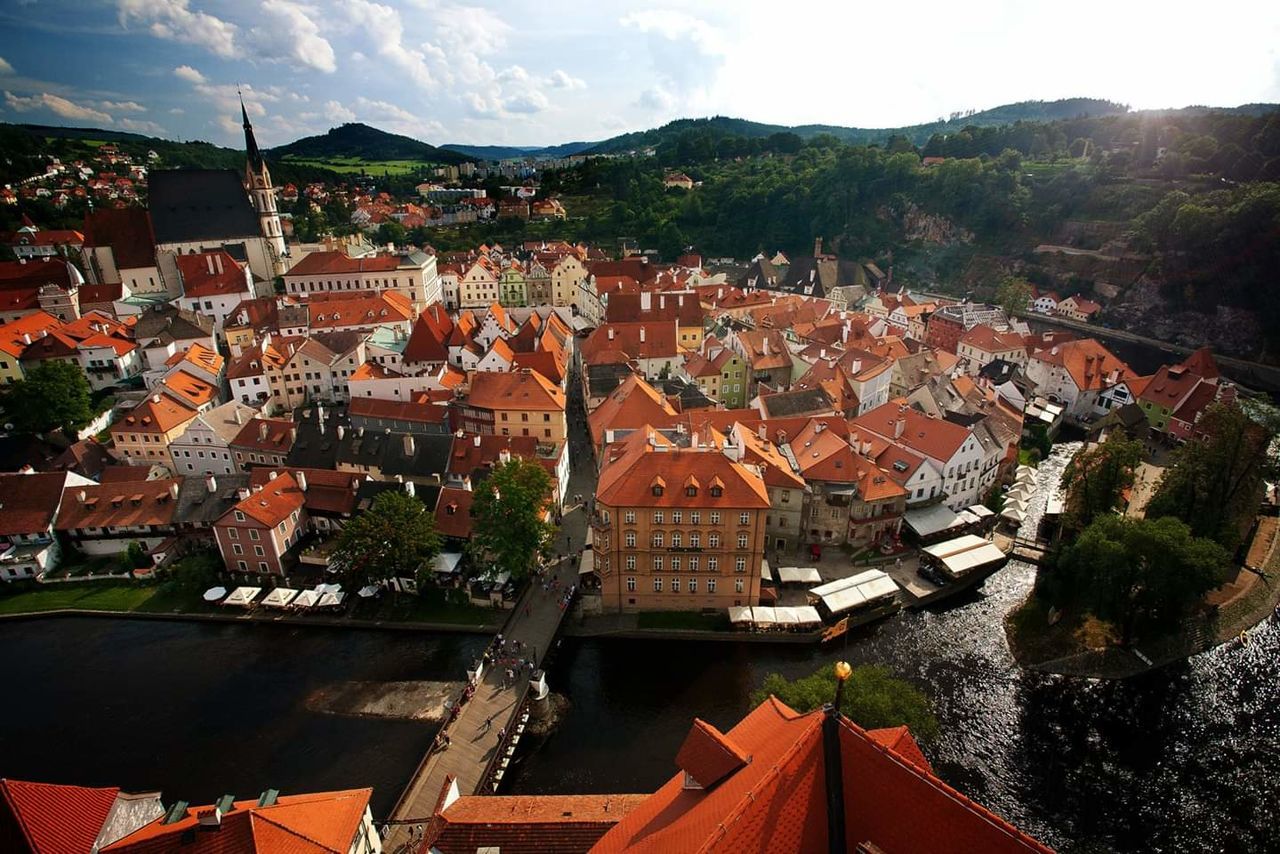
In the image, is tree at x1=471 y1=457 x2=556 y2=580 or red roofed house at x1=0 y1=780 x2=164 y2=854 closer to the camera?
red roofed house at x1=0 y1=780 x2=164 y2=854

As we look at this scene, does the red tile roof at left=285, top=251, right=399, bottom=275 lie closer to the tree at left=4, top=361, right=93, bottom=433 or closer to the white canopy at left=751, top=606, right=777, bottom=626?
the tree at left=4, top=361, right=93, bottom=433

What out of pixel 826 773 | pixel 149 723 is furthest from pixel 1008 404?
pixel 149 723

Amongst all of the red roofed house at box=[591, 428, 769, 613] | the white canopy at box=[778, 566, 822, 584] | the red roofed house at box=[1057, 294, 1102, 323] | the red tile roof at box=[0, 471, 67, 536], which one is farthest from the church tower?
the red roofed house at box=[1057, 294, 1102, 323]

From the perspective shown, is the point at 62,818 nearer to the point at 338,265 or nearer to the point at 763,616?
the point at 763,616

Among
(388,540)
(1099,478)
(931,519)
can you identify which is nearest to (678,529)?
(388,540)

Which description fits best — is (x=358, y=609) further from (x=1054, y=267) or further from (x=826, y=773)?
(x=1054, y=267)

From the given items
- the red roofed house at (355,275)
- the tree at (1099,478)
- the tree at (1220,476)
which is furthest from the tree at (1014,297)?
the red roofed house at (355,275)
